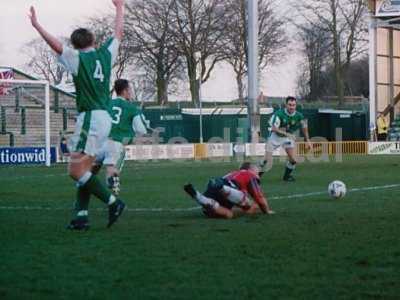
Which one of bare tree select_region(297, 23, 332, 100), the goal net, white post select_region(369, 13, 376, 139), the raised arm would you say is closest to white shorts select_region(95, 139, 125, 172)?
the raised arm

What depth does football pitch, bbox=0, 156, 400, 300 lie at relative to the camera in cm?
621

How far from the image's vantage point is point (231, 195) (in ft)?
35.5

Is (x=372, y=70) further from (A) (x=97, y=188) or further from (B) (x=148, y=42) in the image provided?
(A) (x=97, y=188)

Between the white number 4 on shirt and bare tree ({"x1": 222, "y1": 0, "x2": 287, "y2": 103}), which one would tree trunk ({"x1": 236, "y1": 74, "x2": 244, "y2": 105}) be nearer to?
bare tree ({"x1": 222, "y1": 0, "x2": 287, "y2": 103})

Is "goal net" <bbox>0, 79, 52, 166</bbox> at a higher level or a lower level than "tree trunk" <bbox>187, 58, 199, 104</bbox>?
lower

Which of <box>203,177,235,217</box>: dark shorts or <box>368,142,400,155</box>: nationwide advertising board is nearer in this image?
<box>203,177,235,217</box>: dark shorts

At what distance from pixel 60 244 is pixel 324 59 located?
5944 centimetres

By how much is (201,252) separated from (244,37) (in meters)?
46.3

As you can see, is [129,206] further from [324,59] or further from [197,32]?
[324,59]

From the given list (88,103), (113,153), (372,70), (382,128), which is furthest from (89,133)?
(372,70)

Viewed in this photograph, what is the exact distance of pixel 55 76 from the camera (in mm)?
65375

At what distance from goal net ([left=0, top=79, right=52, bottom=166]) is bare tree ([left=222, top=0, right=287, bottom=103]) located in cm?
1958

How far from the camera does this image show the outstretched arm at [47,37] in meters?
9.07

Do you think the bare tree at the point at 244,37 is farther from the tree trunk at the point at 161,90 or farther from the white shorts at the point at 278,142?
the white shorts at the point at 278,142
